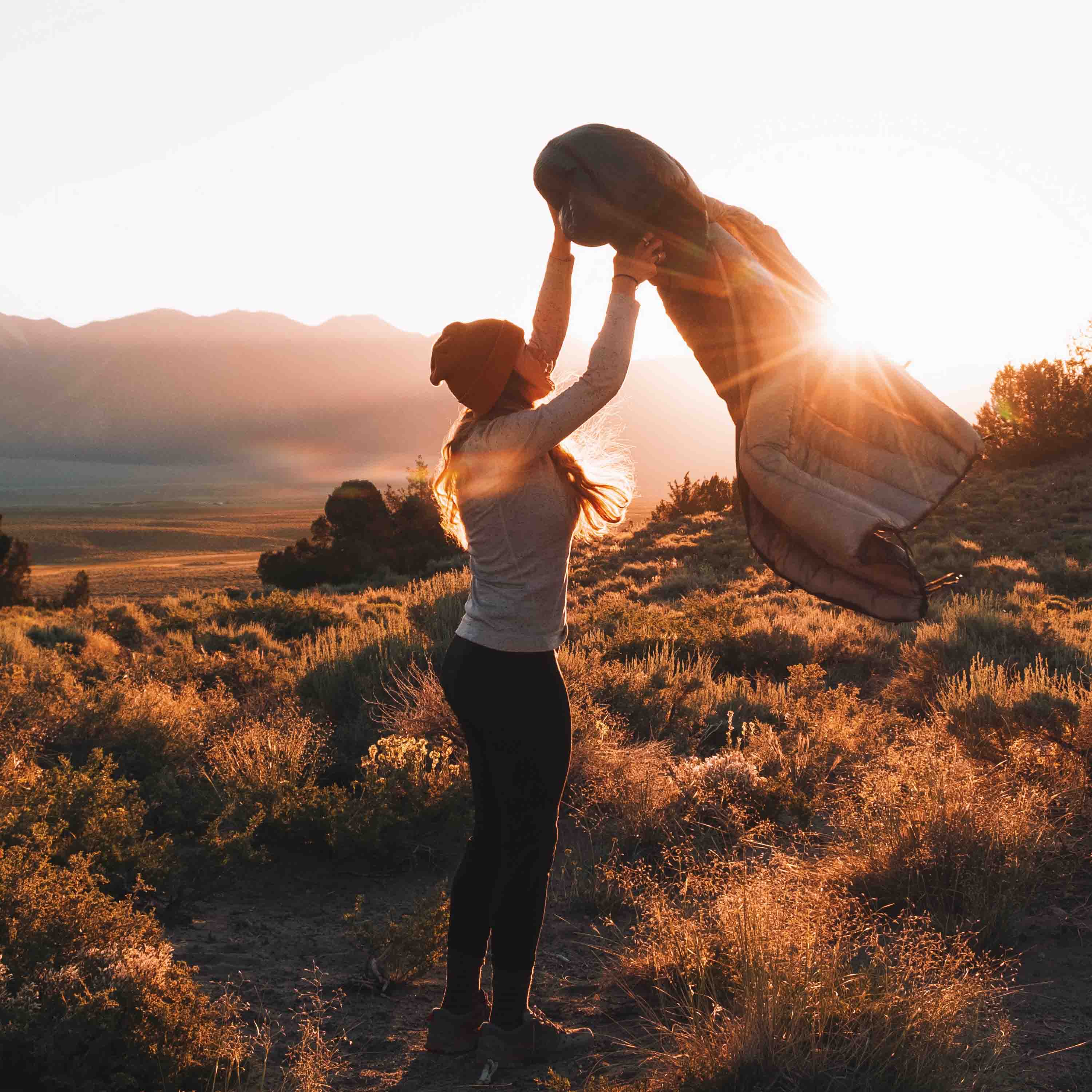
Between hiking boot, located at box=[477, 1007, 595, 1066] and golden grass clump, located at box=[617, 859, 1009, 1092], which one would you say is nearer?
golden grass clump, located at box=[617, 859, 1009, 1092]

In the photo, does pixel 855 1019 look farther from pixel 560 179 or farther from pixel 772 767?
pixel 772 767

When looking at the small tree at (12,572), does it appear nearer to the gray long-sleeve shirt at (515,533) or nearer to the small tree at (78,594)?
the small tree at (78,594)

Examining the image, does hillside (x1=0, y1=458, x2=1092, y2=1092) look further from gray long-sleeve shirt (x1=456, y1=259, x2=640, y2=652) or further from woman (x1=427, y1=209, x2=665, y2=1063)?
gray long-sleeve shirt (x1=456, y1=259, x2=640, y2=652)

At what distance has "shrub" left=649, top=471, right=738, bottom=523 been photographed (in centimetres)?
3444

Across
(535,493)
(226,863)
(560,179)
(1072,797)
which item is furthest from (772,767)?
(560,179)

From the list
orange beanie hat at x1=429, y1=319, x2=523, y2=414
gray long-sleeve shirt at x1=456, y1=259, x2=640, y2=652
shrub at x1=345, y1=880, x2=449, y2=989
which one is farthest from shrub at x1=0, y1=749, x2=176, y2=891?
orange beanie hat at x1=429, y1=319, x2=523, y2=414

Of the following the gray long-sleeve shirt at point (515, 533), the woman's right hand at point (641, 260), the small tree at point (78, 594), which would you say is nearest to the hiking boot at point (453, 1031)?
the gray long-sleeve shirt at point (515, 533)

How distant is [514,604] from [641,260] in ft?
3.77

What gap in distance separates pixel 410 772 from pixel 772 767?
2538mm

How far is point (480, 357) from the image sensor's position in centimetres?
302

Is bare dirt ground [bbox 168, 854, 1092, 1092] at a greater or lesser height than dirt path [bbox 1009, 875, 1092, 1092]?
lesser

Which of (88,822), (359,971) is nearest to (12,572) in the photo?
(88,822)

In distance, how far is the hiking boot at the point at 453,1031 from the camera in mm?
3512

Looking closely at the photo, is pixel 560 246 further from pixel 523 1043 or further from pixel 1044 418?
pixel 1044 418
